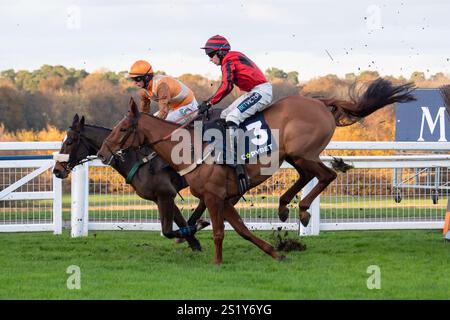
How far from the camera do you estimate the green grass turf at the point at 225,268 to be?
812cm

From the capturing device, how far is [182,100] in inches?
447

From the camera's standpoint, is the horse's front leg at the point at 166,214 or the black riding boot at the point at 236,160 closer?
the black riding boot at the point at 236,160

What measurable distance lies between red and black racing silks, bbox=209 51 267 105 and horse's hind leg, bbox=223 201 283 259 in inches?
42.6

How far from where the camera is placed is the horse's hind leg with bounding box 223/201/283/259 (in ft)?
32.4

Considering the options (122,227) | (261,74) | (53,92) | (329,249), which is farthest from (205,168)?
(53,92)

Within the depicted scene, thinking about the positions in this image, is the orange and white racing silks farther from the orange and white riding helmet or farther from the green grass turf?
the green grass turf

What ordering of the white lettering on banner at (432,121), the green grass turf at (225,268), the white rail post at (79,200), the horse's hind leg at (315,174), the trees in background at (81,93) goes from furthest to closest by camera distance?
the trees in background at (81,93)
the white lettering on banner at (432,121)
the white rail post at (79,200)
the horse's hind leg at (315,174)
the green grass turf at (225,268)

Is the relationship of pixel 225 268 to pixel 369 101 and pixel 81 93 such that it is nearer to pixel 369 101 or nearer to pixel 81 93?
pixel 369 101

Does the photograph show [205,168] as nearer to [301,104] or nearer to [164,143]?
[164,143]

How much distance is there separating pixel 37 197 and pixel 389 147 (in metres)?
4.58

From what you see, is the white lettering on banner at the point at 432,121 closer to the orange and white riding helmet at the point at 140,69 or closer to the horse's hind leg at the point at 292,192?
the horse's hind leg at the point at 292,192

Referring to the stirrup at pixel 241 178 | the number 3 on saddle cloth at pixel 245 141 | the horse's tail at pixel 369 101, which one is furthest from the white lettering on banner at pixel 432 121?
the stirrup at pixel 241 178

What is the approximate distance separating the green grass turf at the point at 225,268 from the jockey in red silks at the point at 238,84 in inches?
42.7

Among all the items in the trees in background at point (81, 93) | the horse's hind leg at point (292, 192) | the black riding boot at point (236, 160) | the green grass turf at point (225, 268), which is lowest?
the green grass turf at point (225, 268)
